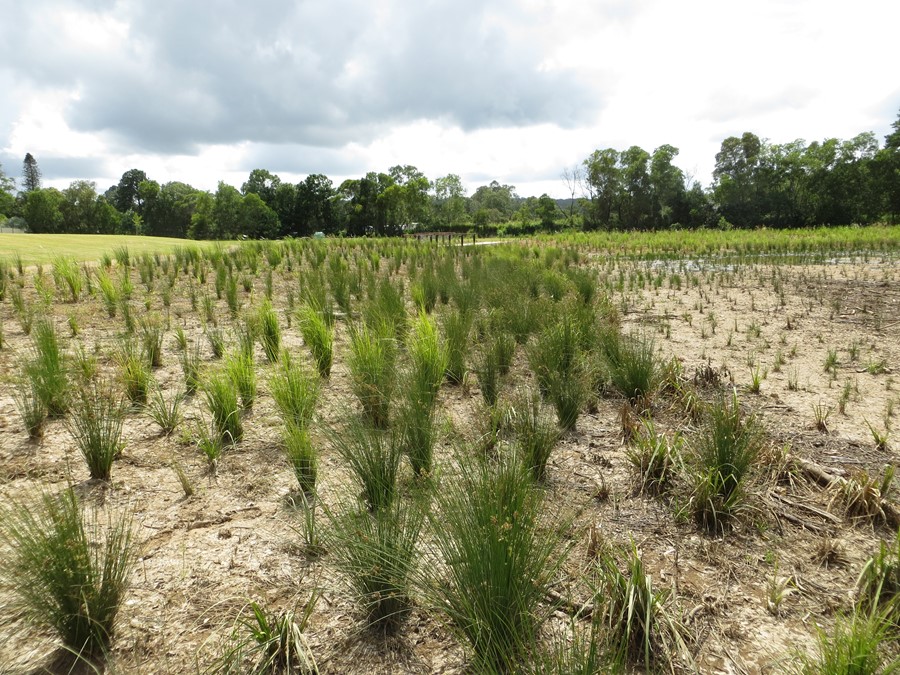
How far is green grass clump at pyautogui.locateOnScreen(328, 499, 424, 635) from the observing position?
1682 millimetres

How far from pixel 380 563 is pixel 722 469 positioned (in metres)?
1.77

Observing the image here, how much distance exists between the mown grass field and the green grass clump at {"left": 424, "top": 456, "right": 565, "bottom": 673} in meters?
0.01

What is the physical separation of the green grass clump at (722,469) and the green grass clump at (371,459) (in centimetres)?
146

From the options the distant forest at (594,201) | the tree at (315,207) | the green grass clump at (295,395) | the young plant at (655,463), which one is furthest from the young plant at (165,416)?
the tree at (315,207)

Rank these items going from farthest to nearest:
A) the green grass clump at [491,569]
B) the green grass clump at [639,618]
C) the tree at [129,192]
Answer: the tree at [129,192] < the green grass clump at [639,618] < the green grass clump at [491,569]

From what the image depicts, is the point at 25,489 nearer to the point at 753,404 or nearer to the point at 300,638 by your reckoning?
the point at 300,638

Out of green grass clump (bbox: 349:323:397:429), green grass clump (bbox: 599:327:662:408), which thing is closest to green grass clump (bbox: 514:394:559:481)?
green grass clump (bbox: 349:323:397:429)

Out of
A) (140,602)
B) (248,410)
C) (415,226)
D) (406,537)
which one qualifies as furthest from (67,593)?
(415,226)

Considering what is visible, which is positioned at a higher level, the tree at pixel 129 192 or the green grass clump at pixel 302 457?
the tree at pixel 129 192

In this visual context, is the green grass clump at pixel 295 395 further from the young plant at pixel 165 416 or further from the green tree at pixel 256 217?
the green tree at pixel 256 217

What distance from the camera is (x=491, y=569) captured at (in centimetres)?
145

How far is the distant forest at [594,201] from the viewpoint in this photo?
38.0 m

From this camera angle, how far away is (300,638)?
1541 mm

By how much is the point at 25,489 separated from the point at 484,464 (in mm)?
2299
